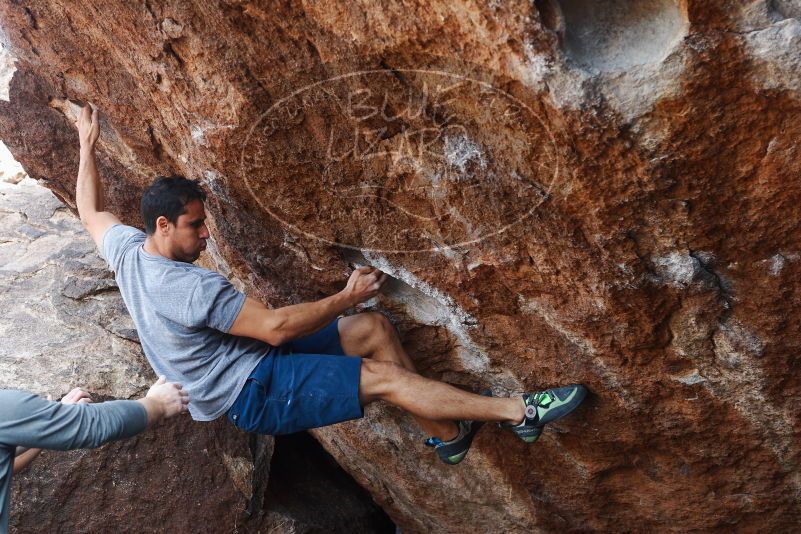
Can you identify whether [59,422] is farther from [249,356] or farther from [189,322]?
[249,356]

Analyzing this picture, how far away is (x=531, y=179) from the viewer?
291 cm

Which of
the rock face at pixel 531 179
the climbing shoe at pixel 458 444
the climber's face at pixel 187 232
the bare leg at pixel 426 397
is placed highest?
the rock face at pixel 531 179

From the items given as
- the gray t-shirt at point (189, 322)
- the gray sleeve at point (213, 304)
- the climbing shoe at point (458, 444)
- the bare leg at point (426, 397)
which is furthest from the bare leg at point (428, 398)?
the gray sleeve at point (213, 304)

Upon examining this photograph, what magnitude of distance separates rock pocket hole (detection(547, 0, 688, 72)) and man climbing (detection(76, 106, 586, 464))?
146 centimetres

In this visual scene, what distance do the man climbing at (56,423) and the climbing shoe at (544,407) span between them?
5.06 ft

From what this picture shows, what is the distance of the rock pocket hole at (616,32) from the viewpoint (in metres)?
2.48

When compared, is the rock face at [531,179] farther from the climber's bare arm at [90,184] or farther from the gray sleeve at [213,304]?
the gray sleeve at [213,304]

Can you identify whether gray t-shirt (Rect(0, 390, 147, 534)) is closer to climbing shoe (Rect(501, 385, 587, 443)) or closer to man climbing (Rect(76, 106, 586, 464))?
man climbing (Rect(76, 106, 586, 464))

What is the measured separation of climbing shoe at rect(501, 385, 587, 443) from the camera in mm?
3477

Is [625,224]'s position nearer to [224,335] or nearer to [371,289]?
[371,289]

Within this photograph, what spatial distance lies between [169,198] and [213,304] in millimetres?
504

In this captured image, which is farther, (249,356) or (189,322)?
(249,356)

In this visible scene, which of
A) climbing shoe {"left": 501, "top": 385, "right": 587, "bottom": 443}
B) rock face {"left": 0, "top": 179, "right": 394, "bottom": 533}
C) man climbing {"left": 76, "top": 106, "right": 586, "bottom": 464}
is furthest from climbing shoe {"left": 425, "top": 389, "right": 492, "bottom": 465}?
rock face {"left": 0, "top": 179, "right": 394, "bottom": 533}

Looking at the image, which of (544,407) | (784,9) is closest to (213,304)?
(544,407)
